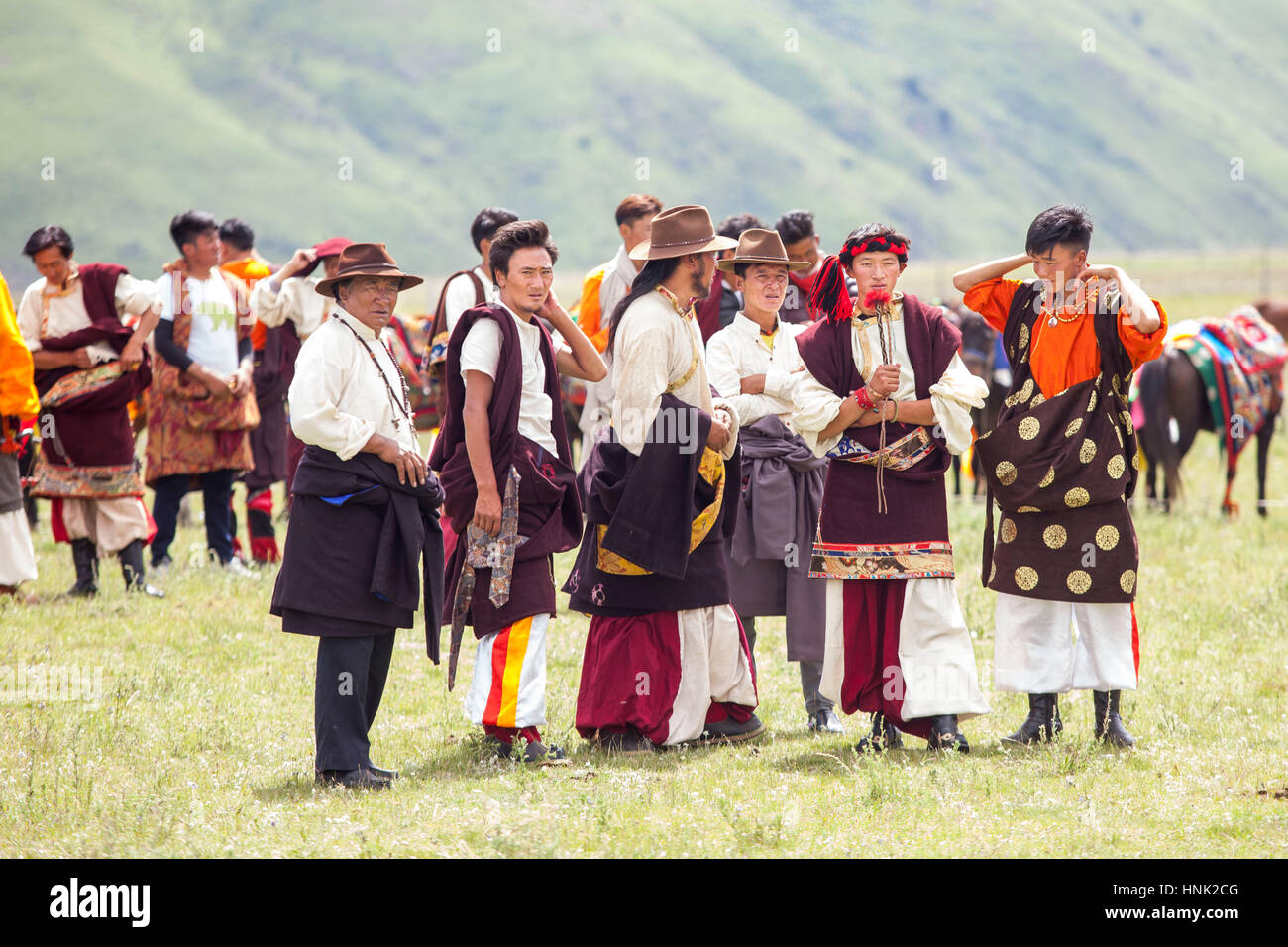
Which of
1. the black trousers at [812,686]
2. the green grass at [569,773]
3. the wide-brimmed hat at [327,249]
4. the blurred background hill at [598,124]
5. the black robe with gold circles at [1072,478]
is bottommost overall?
the green grass at [569,773]

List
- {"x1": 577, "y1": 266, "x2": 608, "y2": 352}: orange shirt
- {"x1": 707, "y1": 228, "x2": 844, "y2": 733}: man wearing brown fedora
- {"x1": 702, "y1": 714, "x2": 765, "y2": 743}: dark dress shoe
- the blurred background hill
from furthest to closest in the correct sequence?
the blurred background hill → {"x1": 577, "y1": 266, "x2": 608, "y2": 352}: orange shirt → {"x1": 707, "y1": 228, "x2": 844, "y2": 733}: man wearing brown fedora → {"x1": 702, "y1": 714, "x2": 765, "y2": 743}: dark dress shoe

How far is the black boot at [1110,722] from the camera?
18.6ft

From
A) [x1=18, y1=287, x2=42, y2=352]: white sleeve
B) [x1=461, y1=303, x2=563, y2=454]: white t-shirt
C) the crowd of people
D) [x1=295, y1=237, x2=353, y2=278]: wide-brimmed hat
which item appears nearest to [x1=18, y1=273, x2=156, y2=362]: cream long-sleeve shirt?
[x1=18, y1=287, x2=42, y2=352]: white sleeve

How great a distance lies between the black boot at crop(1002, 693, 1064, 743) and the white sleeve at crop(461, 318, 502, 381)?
247 cm

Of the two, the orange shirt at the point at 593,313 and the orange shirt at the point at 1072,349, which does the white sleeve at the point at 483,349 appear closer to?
the orange shirt at the point at 1072,349

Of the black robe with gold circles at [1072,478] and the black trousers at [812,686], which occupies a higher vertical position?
the black robe with gold circles at [1072,478]

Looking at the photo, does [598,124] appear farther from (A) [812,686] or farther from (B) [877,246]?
(B) [877,246]

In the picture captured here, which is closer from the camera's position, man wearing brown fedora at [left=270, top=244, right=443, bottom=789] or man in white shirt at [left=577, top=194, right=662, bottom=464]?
man wearing brown fedora at [left=270, top=244, right=443, bottom=789]

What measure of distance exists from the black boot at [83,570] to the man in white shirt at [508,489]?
3747 mm

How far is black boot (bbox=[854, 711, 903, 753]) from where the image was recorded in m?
5.67

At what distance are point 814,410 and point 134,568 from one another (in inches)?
184

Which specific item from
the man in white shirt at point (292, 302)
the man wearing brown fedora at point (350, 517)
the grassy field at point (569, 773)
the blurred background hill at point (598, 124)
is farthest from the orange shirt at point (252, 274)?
the blurred background hill at point (598, 124)

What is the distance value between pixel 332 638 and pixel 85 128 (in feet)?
441

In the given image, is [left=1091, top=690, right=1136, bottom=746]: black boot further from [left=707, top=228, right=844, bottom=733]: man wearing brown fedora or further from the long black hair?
the long black hair
